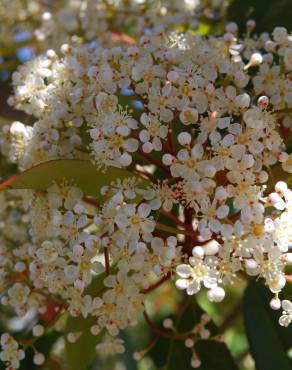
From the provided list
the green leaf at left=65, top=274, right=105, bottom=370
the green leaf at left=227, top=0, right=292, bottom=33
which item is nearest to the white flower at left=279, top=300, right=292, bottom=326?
the green leaf at left=65, top=274, right=105, bottom=370

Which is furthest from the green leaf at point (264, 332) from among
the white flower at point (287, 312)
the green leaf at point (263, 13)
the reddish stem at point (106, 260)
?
the green leaf at point (263, 13)

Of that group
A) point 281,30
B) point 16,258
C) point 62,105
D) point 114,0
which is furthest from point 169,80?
point 114,0

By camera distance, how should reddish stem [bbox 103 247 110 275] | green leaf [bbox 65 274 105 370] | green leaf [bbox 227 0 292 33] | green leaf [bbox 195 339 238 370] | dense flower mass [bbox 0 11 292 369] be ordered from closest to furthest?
1. dense flower mass [bbox 0 11 292 369]
2. reddish stem [bbox 103 247 110 275]
3. green leaf [bbox 65 274 105 370]
4. green leaf [bbox 195 339 238 370]
5. green leaf [bbox 227 0 292 33]

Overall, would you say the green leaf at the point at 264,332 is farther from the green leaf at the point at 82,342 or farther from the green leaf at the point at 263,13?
the green leaf at the point at 263,13

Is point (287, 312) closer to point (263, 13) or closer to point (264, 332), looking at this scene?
point (264, 332)

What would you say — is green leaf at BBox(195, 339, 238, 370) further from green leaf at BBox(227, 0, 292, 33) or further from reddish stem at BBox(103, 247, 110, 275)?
green leaf at BBox(227, 0, 292, 33)

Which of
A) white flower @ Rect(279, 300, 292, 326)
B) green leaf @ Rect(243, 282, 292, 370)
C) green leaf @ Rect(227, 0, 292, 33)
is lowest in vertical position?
green leaf @ Rect(243, 282, 292, 370)

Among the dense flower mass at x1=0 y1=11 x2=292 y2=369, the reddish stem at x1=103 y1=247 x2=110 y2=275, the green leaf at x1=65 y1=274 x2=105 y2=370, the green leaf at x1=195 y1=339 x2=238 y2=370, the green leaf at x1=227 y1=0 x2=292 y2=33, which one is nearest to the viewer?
the dense flower mass at x1=0 y1=11 x2=292 y2=369
